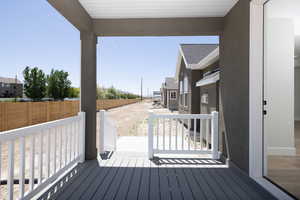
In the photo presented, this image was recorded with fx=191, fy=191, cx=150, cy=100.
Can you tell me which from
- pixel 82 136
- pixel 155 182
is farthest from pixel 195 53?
pixel 155 182

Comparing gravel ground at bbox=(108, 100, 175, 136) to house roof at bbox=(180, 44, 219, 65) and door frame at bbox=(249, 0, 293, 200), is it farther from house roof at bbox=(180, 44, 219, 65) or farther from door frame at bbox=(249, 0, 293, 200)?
house roof at bbox=(180, 44, 219, 65)

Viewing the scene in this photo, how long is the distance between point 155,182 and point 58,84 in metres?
20.0

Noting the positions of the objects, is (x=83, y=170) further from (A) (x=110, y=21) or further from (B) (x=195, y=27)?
(B) (x=195, y=27)

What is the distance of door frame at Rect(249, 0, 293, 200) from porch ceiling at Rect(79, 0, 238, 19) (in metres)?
0.66

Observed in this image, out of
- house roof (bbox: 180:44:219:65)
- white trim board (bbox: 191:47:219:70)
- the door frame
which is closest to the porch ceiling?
the door frame

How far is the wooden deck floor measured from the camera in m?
2.31

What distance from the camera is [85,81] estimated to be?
11.8 ft

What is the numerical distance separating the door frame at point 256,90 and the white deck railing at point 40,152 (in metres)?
2.66

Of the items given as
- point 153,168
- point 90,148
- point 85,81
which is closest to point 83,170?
point 90,148

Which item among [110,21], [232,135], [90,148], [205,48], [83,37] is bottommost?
[90,148]

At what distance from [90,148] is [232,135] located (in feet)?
8.30

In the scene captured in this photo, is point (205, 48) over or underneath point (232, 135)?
over

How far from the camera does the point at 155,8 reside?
3270 millimetres

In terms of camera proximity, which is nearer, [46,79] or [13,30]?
[13,30]
